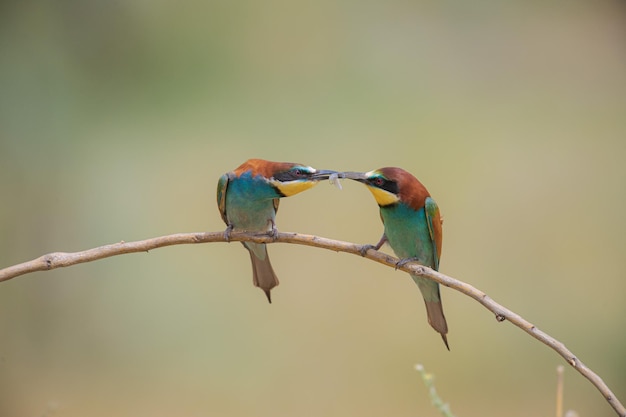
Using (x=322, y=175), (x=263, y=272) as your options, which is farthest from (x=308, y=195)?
(x=322, y=175)

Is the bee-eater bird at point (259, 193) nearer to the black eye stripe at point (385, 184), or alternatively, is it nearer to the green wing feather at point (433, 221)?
the black eye stripe at point (385, 184)

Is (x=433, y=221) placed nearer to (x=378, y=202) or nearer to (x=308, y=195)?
(x=378, y=202)

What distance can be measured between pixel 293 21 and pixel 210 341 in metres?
1.73

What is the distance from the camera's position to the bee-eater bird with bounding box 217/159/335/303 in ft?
6.97

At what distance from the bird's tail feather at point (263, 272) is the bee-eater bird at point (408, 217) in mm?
507

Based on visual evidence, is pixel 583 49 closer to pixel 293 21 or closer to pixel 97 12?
pixel 293 21

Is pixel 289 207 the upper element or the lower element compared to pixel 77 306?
upper

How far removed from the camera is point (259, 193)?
2.24 metres

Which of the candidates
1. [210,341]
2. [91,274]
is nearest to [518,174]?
[210,341]

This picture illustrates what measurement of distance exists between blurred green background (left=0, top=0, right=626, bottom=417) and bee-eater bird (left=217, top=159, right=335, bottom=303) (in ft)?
2.85

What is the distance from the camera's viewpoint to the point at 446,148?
11.5ft

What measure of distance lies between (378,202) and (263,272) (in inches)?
23.7

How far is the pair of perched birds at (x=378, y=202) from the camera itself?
83.4 inches

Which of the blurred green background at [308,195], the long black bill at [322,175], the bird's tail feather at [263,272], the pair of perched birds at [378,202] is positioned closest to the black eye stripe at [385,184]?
the pair of perched birds at [378,202]
